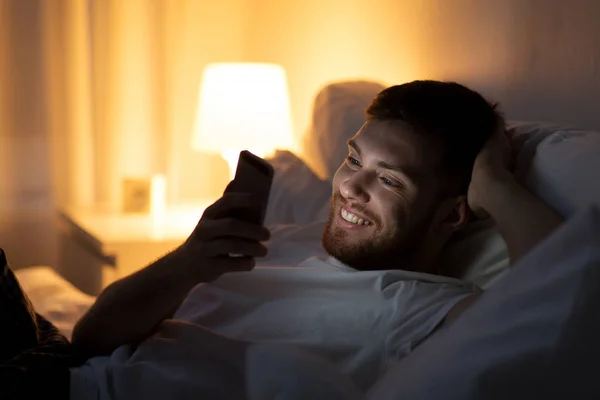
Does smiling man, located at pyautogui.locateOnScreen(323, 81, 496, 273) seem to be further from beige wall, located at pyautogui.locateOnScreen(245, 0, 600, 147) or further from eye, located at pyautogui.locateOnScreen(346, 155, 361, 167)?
beige wall, located at pyautogui.locateOnScreen(245, 0, 600, 147)

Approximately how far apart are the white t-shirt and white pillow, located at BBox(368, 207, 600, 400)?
253 mm

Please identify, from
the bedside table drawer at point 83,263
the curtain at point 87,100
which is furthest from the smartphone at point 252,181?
the curtain at point 87,100

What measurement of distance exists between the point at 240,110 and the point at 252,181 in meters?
1.30

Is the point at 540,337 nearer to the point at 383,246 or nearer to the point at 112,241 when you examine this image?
the point at 383,246

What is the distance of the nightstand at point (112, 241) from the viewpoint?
203cm

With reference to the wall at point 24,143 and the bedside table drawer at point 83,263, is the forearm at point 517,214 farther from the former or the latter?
the wall at point 24,143

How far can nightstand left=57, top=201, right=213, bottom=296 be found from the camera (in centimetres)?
203

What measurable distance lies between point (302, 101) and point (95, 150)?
0.72 m

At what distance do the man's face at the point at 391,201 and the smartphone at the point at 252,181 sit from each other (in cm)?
23

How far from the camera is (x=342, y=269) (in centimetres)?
117

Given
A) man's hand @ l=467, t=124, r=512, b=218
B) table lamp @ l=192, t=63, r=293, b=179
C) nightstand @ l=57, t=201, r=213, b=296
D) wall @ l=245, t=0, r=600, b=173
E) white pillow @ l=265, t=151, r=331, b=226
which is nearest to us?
man's hand @ l=467, t=124, r=512, b=218

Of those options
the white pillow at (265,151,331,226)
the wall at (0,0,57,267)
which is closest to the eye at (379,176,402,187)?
the white pillow at (265,151,331,226)

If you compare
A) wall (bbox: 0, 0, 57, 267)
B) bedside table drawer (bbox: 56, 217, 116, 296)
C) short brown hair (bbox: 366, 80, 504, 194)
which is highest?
short brown hair (bbox: 366, 80, 504, 194)

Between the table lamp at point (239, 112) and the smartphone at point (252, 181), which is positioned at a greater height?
the smartphone at point (252, 181)
